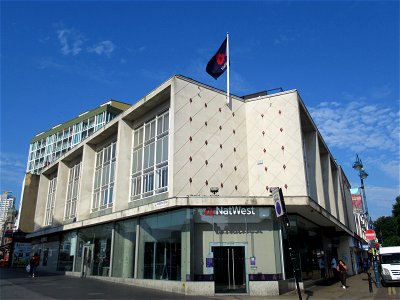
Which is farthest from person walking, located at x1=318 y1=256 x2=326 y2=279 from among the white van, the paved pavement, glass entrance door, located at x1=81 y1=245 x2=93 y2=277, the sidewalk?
glass entrance door, located at x1=81 y1=245 x2=93 y2=277

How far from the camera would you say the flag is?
24203mm

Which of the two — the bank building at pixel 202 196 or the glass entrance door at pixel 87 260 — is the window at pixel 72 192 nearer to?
the bank building at pixel 202 196

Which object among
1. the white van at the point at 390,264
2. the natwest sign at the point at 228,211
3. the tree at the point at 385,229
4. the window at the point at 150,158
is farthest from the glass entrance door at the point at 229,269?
the tree at the point at 385,229

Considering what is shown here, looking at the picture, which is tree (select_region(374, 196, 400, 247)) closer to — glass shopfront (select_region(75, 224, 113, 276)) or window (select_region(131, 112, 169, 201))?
window (select_region(131, 112, 169, 201))

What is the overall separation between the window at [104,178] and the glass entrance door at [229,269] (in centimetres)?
1261

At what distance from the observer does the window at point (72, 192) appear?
36.0m

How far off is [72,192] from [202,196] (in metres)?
22.5

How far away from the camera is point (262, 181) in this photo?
23.2 metres

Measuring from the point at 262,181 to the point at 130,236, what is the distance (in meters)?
9.63

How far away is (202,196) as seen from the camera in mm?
19219

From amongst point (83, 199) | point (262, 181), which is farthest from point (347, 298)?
point (83, 199)

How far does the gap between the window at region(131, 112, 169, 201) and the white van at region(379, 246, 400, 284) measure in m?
15.0

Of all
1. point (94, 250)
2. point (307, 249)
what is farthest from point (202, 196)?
point (94, 250)

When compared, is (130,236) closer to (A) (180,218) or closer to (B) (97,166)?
(A) (180,218)
